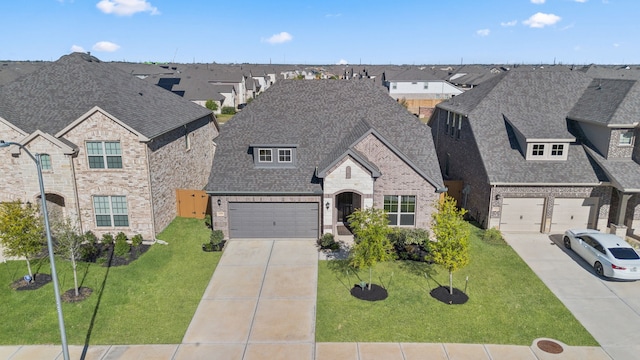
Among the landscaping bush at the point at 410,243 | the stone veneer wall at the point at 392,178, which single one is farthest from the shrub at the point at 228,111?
the landscaping bush at the point at 410,243

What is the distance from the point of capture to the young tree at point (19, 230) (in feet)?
61.4

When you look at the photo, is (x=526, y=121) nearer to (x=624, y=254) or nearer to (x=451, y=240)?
(x=624, y=254)

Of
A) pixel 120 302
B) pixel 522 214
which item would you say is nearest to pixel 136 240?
pixel 120 302

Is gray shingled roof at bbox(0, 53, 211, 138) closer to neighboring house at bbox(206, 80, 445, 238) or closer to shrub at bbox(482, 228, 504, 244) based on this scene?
neighboring house at bbox(206, 80, 445, 238)

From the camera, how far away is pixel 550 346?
49.8ft

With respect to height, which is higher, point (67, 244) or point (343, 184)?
point (343, 184)

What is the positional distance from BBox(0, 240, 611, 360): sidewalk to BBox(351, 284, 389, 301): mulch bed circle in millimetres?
1827

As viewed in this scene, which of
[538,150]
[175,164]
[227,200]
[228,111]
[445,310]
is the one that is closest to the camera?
[445,310]

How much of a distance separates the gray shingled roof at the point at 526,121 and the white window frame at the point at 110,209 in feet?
68.2

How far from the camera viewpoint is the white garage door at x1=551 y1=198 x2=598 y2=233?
25.2 m

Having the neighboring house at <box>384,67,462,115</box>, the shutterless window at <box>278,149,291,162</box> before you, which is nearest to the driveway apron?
the shutterless window at <box>278,149,291,162</box>

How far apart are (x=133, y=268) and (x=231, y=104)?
6801cm

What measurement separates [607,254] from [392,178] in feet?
35.5

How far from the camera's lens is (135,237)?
23297 mm
